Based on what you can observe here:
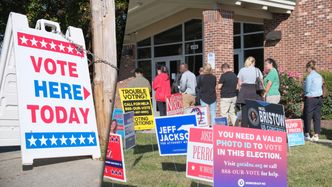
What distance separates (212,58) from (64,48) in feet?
3.74

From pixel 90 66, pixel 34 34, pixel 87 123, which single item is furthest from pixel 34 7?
pixel 87 123

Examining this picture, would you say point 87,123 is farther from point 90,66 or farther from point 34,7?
point 34,7

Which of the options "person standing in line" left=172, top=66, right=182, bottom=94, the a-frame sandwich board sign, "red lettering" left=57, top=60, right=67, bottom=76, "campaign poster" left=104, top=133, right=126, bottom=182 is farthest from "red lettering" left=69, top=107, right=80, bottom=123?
"person standing in line" left=172, top=66, right=182, bottom=94

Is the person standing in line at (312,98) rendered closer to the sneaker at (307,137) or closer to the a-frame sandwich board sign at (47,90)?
the sneaker at (307,137)

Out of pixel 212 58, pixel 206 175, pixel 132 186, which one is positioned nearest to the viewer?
pixel 212 58

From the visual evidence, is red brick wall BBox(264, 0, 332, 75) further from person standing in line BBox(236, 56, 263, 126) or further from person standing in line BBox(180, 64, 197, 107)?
person standing in line BBox(180, 64, 197, 107)

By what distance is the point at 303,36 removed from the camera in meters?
1.10

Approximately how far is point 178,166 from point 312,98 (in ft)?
1.87

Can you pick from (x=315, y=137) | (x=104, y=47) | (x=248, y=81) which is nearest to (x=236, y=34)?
(x=248, y=81)

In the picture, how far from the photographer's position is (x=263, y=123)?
51.1 inches

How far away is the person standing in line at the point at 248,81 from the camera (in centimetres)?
119

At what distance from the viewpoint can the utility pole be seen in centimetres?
183

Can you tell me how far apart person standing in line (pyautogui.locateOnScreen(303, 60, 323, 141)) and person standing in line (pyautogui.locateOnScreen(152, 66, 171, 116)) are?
1.49ft

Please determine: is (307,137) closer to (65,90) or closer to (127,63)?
(127,63)
